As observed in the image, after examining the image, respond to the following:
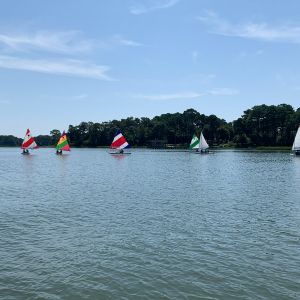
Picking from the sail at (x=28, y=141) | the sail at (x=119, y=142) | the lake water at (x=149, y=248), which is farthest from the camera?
the sail at (x=119, y=142)

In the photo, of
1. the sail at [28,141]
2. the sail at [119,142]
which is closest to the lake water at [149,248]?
the sail at [119,142]

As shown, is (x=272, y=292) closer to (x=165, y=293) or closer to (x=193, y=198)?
(x=165, y=293)

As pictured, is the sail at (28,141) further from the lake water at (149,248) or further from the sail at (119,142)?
the lake water at (149,248)

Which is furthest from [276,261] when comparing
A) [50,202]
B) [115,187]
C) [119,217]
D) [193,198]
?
[115,187]

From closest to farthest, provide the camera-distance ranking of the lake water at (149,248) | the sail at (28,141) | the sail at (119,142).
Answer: the lake water at (149,248) < the sail at (28,141) < the sail at (119,142)

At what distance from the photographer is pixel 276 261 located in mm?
17141

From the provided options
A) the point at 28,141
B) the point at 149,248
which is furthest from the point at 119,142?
→ the point at 149,248

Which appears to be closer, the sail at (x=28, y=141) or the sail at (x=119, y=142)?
the sail at (x=28, y=141)

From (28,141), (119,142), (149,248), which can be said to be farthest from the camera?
(119,142)

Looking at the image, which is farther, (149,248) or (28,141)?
(28,141)

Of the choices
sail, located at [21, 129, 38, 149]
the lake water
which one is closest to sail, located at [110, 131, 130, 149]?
sail, located at [21, 129, 38, 149]

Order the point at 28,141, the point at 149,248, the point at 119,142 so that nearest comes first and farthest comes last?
1. the point at 149,248
2. the point at 28,141
3. the point at 119,142

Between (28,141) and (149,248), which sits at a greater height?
(28,141)

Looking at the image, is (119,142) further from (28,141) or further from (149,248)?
(149,248)
